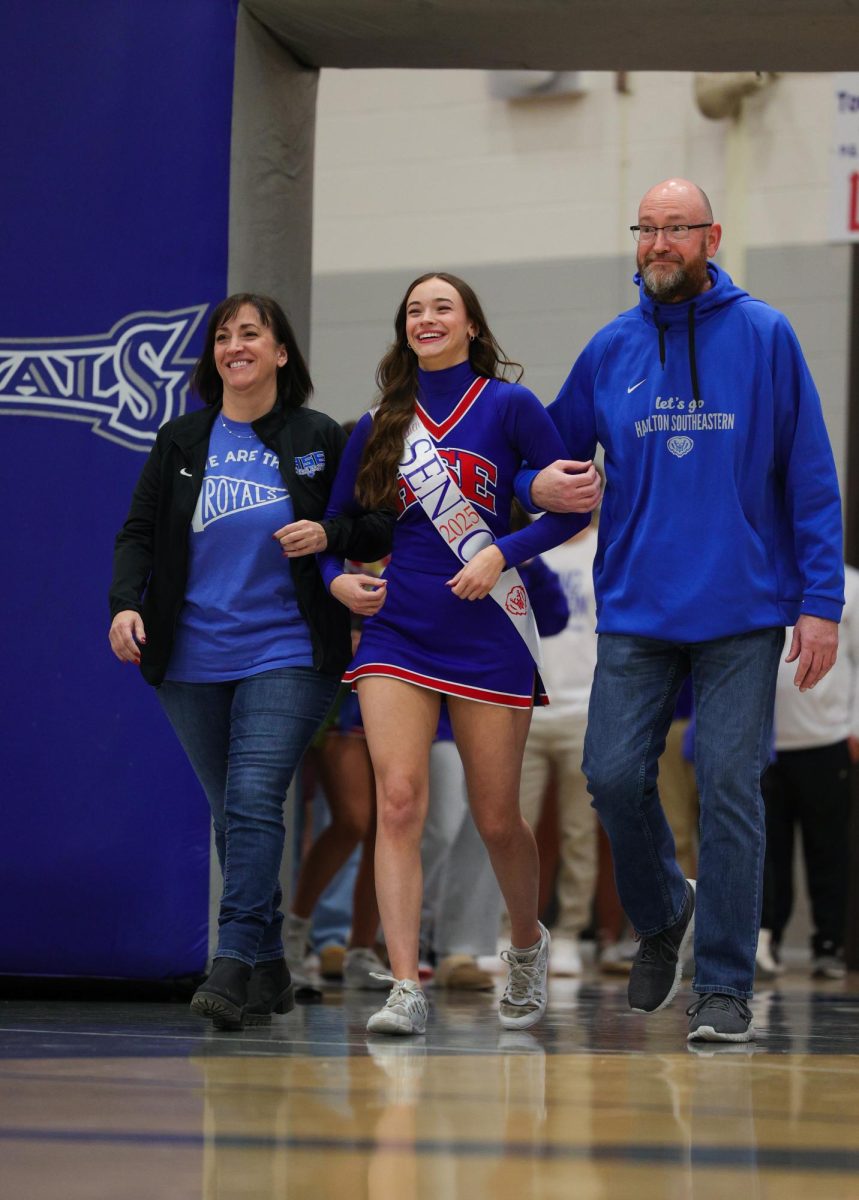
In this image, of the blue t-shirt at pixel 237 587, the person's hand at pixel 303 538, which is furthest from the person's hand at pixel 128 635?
the person's hand at pixel 303 538

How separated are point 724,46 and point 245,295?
57.9 inches

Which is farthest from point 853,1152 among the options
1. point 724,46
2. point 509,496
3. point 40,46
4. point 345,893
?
point 345,893

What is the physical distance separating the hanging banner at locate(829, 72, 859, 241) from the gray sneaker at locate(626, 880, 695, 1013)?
5.27 meters

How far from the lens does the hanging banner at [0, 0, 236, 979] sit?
5.00 metres

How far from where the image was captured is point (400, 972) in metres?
4.18

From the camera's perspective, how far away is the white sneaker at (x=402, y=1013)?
4.02 meters

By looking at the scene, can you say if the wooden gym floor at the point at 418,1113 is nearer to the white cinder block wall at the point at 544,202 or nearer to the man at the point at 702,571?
the man at the point at 702,571

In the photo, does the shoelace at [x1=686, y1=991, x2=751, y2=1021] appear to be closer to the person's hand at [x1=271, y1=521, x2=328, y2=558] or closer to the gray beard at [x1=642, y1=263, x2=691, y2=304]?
the person's hand at [x1=271, y1=521, x2=328, y2=558]

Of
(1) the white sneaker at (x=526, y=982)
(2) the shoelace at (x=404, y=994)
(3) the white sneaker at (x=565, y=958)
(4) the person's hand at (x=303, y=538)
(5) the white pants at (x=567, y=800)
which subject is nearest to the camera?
(2) the shoelace at (x=404, y=994)

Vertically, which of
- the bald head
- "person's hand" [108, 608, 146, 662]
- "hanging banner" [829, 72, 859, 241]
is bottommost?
"person's hand" [108, 608, 146, 662]

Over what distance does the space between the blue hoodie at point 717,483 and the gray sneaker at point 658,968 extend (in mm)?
682

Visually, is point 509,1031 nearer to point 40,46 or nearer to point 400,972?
point 400,972

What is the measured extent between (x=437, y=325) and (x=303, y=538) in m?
0.58

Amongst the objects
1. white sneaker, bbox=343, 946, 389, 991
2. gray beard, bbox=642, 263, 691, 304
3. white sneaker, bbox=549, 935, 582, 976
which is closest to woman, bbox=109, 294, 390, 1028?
gray beard, bbox=642, 263, 691, 304
